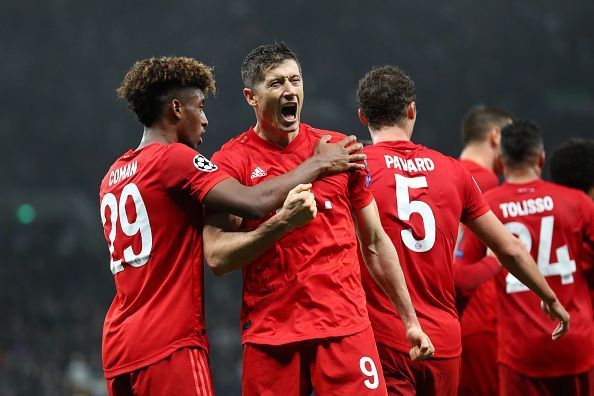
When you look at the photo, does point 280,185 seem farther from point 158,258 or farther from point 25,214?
point 25,214

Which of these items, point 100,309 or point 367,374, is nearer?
point 367,374

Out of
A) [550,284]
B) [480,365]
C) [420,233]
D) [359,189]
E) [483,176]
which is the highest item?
[483,176]

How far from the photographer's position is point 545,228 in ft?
18.2

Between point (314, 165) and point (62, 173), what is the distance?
18404 mm

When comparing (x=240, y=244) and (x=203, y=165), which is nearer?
(x=240, y=244)

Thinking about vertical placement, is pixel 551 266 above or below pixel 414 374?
above

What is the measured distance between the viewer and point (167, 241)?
3848 mm

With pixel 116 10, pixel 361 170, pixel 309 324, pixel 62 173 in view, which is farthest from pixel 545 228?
pixel 62 173

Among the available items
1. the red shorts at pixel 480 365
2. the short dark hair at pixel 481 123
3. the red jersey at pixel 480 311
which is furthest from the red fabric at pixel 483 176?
the red shorts at pixel 480 365

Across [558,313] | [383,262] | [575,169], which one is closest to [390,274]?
[383,262]

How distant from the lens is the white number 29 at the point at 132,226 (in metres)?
3.87

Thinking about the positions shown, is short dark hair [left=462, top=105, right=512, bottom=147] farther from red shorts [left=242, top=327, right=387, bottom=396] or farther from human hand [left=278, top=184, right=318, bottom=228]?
human hand [left=278, top=184, right=318, bottom=228]

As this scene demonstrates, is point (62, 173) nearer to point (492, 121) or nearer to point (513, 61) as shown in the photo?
point (513, 61)

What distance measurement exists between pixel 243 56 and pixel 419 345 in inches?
634
